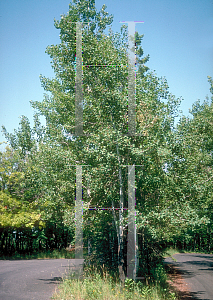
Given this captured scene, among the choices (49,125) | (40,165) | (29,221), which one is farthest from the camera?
(29,221)

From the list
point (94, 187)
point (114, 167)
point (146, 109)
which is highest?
point (146, 109)

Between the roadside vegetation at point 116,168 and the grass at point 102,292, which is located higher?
the roadside vegetation at point 116,168

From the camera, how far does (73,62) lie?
12680 millimetres

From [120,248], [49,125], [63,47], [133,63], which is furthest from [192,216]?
[63,47]

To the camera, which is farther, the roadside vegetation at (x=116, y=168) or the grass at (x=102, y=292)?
the roadside vegetation at (x=116, y=168)

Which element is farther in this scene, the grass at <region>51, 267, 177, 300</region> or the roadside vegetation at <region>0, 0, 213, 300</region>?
the roadside vegetation at <region>0, 0, 213, 300</region>

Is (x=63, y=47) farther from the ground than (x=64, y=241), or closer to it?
farther from the ground

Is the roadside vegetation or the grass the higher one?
the roadside vegetation

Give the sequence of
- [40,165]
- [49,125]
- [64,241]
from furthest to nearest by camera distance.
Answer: [64,241]
[49,125]
[40,165]

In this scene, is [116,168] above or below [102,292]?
above

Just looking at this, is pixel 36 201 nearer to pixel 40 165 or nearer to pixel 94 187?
pixel 40 165

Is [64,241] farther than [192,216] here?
Yes

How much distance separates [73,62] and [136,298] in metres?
9.67

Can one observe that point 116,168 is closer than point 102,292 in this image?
No
